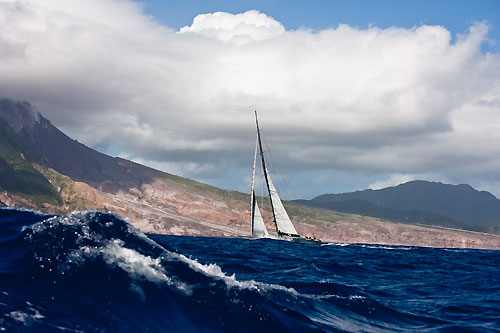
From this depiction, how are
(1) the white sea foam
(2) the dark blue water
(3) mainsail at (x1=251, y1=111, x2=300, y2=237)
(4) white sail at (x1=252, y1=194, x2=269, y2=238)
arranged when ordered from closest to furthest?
(1) the white sea foam → (2) the dark blue water → (3) mainsail at (x1=251, y1=111, x2=300, y2=237) → (4) white sail at (x1=252, y1=194, x2=269, y2=238)

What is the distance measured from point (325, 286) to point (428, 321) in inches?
224

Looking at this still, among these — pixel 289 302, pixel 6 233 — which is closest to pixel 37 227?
pixel 6 233

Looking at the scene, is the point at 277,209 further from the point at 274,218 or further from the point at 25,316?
the point at 25,316

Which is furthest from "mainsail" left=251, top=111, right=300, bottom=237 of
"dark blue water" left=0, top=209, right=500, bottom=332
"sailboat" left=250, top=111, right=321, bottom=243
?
"dark blue water" left=0, top=209, right=500, bottom=332

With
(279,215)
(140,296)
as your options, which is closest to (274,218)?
(279,215)

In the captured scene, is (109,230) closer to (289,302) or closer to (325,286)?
(289,302)

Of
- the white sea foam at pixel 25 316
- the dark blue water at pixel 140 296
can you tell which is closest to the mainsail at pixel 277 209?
the dark blue water at pixel 140 296

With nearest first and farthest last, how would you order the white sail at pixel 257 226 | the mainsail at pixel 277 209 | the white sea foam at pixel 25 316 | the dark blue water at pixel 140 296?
the white sea foam at pixel 25 316 → the dark blue water at pixel 140 296 → the mainsail at pixel 277 209 → the white sail at pixel 257 226

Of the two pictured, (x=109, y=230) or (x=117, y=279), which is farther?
(x=109, y=230)

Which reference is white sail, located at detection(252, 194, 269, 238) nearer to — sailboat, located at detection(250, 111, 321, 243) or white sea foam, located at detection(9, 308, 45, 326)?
sailboat, located at detection(250, 111, 321, 243)

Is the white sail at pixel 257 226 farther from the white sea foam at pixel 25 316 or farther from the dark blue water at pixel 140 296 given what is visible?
the white sea foam at pixel 25 316

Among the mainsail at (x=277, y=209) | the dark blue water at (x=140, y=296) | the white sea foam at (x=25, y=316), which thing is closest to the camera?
the white sea foam at (x=25, y=316)

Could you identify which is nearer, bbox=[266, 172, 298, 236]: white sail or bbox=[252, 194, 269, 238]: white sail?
bbox=[266, 172, 298, 236]: white sail

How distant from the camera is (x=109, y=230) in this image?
16.6m
